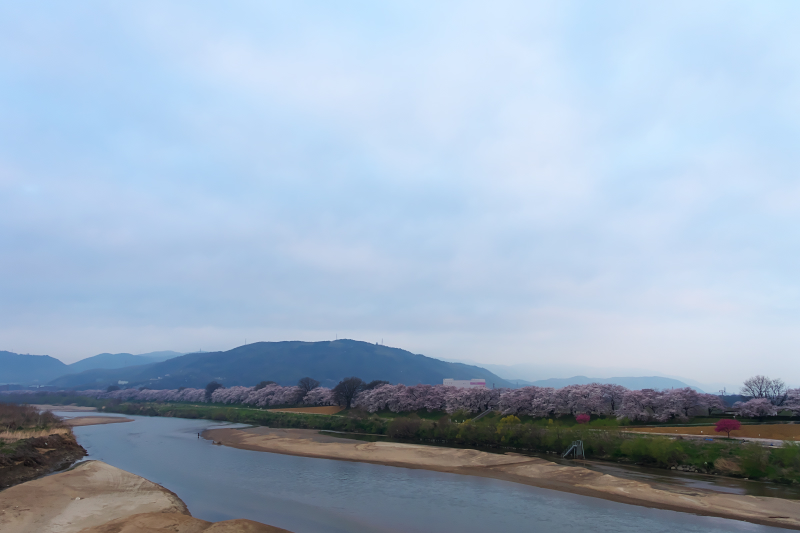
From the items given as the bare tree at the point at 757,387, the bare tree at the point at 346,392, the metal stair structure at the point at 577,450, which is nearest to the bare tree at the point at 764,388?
the bare tree at the point at 757,387

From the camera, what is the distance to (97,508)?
2362 centimetres

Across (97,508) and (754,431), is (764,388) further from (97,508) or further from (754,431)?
(97,508)

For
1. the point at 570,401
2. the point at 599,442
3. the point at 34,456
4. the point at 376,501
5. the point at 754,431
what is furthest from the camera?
the point at 570,401

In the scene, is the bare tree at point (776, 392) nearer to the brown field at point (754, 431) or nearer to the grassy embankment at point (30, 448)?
the brown field at point (754, 431)

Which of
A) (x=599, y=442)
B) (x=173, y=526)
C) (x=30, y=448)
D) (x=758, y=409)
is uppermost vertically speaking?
(x=758, y=409)

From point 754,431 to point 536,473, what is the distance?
29.6 m

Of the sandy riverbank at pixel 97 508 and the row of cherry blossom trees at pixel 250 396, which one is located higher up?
the sandy riverbank at pixel 97 508

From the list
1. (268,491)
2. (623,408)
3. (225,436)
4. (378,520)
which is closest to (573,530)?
(378,520)

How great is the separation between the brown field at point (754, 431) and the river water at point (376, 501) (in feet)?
89.9

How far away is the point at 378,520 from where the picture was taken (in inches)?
948

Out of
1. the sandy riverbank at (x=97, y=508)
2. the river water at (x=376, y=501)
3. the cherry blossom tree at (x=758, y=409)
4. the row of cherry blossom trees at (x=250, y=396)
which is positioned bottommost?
the row of cherry blossom trees at (x=250, y=396)

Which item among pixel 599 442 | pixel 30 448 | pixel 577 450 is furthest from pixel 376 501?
pixel 30 448

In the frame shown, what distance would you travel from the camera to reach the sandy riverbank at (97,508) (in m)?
20.2

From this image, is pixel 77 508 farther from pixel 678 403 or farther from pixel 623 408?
pixel 678 403
